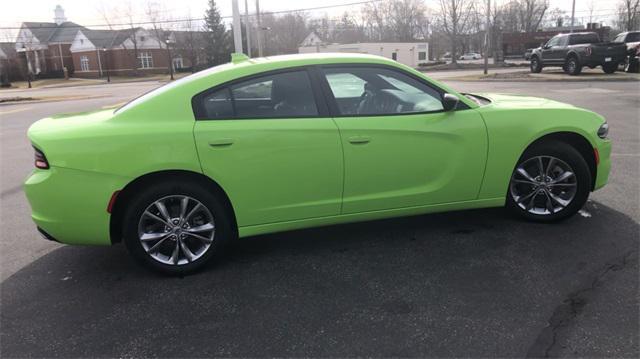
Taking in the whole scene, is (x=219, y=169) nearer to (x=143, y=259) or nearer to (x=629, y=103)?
(x=143, y=259)

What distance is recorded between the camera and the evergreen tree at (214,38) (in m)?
65.2

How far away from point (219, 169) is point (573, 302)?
2509mm

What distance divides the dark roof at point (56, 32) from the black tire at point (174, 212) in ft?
248

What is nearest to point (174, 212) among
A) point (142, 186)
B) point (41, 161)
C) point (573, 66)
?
point (142, 186)

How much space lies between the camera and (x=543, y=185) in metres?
4.39

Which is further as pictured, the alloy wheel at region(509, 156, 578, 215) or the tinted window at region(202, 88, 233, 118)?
the alloy wheel at region(509, 156, 578, 215)

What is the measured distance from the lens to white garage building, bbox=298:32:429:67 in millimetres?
67256

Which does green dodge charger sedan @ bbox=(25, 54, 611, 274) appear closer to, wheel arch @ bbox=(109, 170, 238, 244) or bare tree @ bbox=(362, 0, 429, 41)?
wheel arch @ bbox=(109, 170, 238, 244)

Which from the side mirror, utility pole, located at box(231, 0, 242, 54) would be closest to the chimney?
utility pole, located at box(231, 0, 242, 54)

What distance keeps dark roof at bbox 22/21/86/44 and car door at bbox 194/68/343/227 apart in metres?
75.5

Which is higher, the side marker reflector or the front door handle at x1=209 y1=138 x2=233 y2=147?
the front door handle at x1=209 y1=138 x2=233 y2=147

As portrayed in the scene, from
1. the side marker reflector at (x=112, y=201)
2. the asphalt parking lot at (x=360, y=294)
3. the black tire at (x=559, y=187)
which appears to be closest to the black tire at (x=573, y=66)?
the asphalt parking lot at (x=360, y=294)

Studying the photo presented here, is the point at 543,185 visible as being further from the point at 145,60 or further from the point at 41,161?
the point at 145,60

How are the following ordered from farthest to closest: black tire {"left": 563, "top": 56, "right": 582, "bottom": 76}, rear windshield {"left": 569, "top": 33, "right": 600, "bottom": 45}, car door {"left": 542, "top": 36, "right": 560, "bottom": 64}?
car door {"left": 542, "top": 36, "right": 560, "bottom": 64}
rear windshield {"left": 569, "top": 33, "right": 600, "bottom": 45}
black tire {"left": 563, "top": 56, "right": 582, "bottom": 76}
